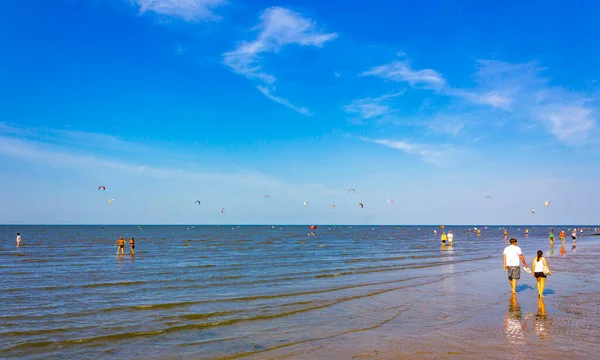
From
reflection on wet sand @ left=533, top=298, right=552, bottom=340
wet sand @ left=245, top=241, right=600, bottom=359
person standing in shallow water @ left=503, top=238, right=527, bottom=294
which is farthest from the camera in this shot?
person standing in shallow water @ left=503, top=238, right=527, bottom=294

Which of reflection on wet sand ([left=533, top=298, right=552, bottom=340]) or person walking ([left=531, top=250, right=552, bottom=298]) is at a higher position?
person walking ([left=531, top=250, right=552, bottom=298])

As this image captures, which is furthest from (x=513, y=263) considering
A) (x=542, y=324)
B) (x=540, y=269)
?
(x=542, y=324)

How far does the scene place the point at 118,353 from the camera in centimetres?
895

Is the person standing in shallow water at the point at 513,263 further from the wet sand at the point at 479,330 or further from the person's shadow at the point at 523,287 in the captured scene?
the person's shadow at the point at 523,287

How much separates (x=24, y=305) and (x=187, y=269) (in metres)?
11.6

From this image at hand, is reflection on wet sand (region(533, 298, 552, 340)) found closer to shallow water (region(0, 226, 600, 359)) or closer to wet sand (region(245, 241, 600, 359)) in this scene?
wet sand (region(245, 241, 600, 359))

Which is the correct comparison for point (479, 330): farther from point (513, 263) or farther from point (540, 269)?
point (513, 263)

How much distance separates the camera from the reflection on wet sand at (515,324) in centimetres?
939

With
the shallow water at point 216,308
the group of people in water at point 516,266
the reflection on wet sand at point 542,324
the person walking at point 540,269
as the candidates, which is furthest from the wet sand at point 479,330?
the person walking at point 540,269

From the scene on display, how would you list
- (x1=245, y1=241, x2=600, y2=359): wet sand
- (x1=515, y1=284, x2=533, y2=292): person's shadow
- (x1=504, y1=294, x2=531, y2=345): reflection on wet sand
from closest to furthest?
(x1=245, y1=241, x2=600, y2=359): wet sand, (x1=504, y1=294, x2=531, y2=345): reflection on wet sand, (x1=515, y1=284, x2=533, y2=292): person's shadow

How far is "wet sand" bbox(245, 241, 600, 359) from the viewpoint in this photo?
8.50 metres

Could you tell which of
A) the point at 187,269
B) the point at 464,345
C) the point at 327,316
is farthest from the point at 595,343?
the point at 187,269

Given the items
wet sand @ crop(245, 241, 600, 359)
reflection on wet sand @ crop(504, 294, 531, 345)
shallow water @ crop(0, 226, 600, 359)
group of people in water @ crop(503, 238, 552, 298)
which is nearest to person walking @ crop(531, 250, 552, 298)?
group of people in water @ crop(503, 238, 552, 298)

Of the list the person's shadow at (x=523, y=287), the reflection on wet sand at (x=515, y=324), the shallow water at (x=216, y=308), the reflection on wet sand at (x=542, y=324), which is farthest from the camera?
the person's shadow at (x=523, y=287)
